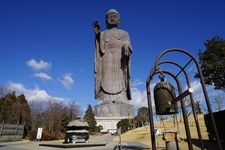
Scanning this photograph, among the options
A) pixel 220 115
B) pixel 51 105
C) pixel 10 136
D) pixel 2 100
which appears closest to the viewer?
pixel 220 115

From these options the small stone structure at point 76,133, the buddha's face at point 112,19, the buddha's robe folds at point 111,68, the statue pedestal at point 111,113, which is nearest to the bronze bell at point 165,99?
the small stone structure at point 76,133

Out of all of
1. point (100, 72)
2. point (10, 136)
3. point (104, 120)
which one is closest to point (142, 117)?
point (104, 120)

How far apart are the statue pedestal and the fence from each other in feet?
53.4

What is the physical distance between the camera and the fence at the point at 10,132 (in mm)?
25475

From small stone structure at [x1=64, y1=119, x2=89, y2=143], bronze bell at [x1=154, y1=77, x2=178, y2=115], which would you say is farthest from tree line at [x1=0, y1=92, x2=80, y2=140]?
bronze bell at [x1=154, y1=77, x2=178, y2=115]

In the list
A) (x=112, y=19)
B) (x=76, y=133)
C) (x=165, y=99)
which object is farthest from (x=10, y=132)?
(x=112, y=19)

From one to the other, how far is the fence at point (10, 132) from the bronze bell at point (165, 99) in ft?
77.5

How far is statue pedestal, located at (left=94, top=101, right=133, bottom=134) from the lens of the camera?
1704 inches

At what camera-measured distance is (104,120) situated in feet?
146

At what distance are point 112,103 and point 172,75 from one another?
38.0m

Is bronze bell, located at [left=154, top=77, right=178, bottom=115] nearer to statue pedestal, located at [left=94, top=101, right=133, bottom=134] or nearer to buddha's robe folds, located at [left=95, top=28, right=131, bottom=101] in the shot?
statue pedestal, located at [left=94, top=101, right=133, bottom=134]

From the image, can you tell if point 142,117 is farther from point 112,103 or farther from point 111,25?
point 111,25

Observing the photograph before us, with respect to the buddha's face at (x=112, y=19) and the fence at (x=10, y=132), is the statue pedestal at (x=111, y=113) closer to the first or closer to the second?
the buddha's face at (x=112, y=19)

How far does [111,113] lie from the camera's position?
142 ft
